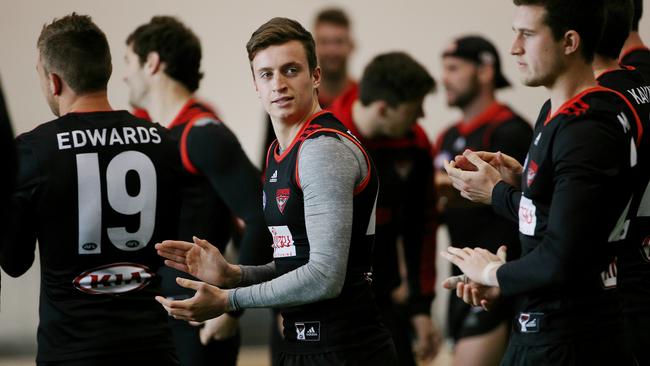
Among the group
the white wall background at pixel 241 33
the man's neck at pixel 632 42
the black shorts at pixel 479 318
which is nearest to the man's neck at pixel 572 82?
the man's neck at pixel 632 42

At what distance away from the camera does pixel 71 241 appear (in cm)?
282

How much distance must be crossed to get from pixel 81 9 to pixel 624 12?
17.0ft

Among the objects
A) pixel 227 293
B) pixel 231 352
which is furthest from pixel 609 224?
pixel 231 352

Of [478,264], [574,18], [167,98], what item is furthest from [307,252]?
[167,98]

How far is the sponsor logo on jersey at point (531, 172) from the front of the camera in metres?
2.42

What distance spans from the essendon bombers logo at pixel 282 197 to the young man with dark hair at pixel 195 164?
40.2 inches

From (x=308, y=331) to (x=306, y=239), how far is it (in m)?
0.26

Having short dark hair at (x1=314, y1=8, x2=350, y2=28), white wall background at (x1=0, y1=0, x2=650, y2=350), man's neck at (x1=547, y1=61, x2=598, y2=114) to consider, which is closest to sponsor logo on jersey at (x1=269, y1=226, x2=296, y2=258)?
man's neck at (x1=547, y1=61, x2=598, y2=114)

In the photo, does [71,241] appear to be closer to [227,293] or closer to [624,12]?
[227,293]

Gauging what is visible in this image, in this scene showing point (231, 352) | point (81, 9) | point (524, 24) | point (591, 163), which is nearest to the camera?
point (591, 163)

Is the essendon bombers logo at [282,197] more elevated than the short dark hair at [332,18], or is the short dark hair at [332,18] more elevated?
the short dark hair at [332,18]

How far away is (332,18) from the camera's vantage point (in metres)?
6.61

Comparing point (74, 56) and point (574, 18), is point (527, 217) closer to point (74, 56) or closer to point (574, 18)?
point (574, 18)

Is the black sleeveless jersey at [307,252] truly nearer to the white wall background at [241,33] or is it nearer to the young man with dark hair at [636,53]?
the young man with dark hair at [636,53]
